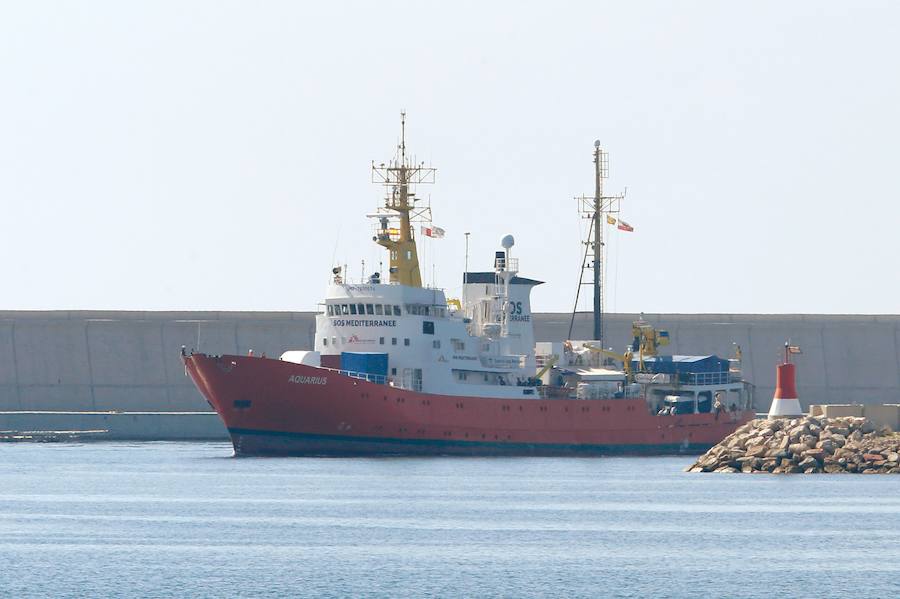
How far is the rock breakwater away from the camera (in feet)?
181

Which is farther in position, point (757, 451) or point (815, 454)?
point (757, 451)

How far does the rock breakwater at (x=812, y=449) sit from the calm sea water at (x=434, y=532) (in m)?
1.91

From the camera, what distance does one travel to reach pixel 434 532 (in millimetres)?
39219

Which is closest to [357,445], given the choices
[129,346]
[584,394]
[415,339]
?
[415,339]

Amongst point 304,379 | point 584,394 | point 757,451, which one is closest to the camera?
point 757,451

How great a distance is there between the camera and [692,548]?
37.2 meters

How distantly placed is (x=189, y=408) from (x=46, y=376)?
668cm

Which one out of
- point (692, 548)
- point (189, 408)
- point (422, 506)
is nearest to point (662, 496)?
point (422, 506)

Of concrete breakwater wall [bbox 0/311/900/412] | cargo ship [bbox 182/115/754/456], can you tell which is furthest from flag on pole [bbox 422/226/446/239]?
concrete breakwater wall [bbox 0/311/900/412]

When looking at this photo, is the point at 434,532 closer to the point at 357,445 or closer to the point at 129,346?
the point at 357,445

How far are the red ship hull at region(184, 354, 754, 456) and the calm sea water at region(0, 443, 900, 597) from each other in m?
1.90

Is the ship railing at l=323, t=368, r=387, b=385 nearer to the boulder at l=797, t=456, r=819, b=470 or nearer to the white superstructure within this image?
the white superstructure

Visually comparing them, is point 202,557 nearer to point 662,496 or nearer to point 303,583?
point 303,583

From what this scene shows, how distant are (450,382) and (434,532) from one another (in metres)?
22.7
